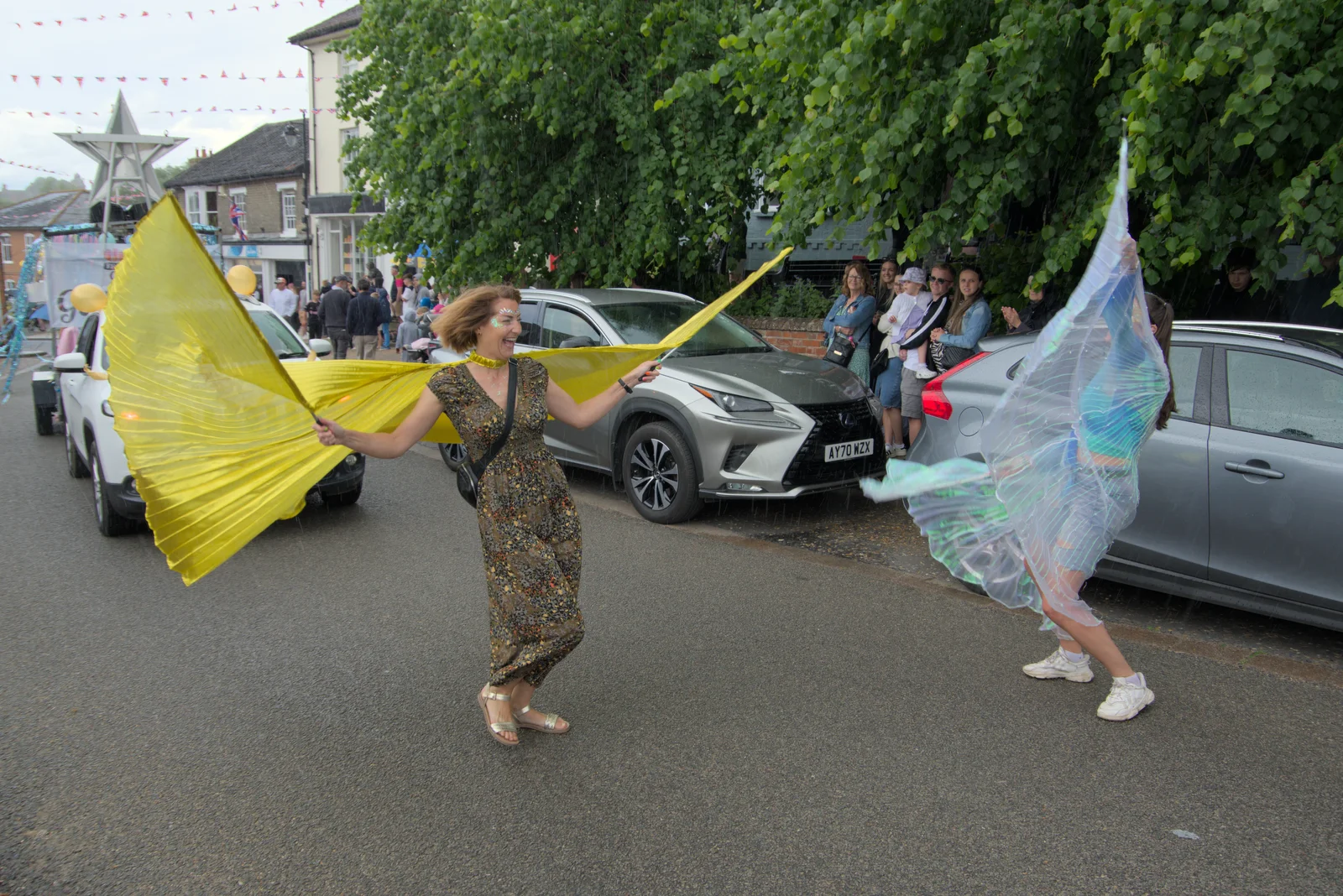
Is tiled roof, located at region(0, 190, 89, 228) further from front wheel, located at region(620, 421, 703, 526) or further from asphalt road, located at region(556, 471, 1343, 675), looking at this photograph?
asphalt road, located at region(556, 471, 1343, 675)

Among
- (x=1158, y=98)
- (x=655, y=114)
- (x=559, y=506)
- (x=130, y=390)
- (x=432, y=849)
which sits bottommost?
(x=432, y=849)

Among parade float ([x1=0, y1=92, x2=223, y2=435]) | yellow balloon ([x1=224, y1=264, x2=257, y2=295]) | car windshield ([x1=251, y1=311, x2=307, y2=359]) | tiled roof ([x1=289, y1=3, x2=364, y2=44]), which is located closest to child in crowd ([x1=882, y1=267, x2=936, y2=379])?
car windshield ([x1=251, y1=311, x2=307, y2=359])

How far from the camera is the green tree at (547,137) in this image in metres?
11.4

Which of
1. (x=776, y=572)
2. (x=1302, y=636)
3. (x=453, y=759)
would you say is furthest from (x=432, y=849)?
(x=1302, y=636)

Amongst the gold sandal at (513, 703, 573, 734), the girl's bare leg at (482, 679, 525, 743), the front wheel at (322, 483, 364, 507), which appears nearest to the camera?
the girl's bare leg at (482, 679, 525, 743)

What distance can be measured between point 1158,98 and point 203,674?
6400 millimetres

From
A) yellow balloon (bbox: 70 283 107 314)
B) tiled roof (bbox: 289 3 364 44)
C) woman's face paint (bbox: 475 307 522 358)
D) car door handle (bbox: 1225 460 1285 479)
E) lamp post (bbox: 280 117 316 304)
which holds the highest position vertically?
tiled roof (bbox: 289 3 364 44)

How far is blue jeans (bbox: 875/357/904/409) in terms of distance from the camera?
951 centimetres

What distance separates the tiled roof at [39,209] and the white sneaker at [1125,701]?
6486cm

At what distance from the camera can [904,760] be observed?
147 inches

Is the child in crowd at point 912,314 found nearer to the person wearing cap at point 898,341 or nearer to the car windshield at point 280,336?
the person wearing cap at point 898,341

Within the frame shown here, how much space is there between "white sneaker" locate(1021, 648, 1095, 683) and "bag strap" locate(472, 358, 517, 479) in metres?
2.65

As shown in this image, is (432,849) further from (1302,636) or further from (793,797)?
(1302,636)

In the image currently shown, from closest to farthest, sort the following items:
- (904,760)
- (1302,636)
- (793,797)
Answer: (793,797) → (904,760) → (1302,636)
